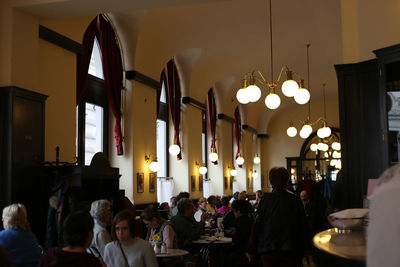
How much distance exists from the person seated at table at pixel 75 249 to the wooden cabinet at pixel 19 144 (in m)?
4.22

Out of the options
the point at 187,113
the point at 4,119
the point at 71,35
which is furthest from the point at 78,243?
the point at 187,113

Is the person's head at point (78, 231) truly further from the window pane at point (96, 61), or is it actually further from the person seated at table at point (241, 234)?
the window pane at point (96, 61)

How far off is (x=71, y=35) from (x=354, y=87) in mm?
5656

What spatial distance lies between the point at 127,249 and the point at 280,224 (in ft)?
5.29

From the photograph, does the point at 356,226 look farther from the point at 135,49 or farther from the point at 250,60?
the point at 250,60

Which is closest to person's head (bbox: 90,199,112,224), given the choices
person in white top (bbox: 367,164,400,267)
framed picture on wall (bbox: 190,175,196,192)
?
person in white top (bbox: 367,164,400,267)

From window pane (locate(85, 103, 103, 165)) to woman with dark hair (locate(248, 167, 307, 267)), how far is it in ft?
21.7

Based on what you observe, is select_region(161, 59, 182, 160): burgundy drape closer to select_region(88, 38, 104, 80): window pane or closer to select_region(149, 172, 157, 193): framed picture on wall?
select_region(149, 172, 157, 193): framed picture on wall

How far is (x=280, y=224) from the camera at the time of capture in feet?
16.8

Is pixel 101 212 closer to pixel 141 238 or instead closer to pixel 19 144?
pixel 141 238

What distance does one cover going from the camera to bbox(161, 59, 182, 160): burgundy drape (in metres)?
15.5

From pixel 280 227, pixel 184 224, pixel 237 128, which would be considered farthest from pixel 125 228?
pixel 237 128

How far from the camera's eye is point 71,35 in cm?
953

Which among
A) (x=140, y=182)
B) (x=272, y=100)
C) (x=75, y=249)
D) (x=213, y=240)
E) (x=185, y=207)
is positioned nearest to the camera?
(x=75, y=249)
